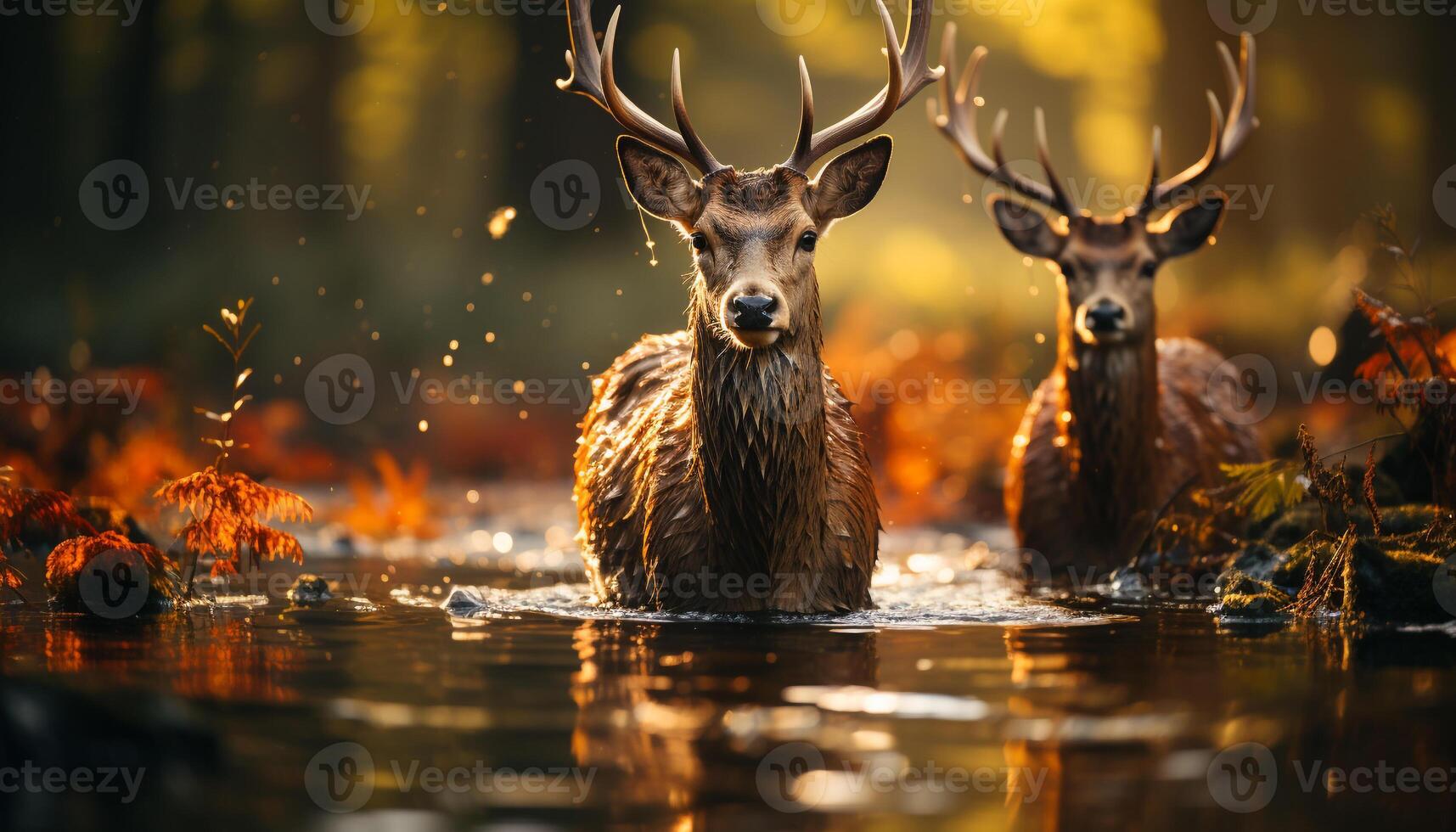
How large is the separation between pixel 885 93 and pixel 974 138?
3.43 metres

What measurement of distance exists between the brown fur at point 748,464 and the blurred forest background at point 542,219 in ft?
21.4

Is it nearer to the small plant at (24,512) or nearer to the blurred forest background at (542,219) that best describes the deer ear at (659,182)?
the small plant at (24,512)

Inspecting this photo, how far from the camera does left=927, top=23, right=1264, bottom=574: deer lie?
29.2 ft

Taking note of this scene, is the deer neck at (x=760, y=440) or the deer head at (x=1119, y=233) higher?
the deer head at (x=1119, y=233)

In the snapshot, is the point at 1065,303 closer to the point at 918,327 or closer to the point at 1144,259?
the point at 1144,259

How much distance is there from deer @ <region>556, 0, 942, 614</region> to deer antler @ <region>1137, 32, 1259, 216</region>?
2.34 m

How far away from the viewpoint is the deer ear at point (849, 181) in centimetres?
705

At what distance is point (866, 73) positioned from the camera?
62.7 ft

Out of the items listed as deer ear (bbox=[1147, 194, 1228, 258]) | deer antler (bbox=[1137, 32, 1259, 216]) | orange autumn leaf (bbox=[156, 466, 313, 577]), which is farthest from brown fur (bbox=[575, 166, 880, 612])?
deer antler (bbox=[1137, 32, 1259, 216])

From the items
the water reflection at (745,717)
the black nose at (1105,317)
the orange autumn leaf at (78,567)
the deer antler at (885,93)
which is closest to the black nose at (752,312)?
the deer antler at (885,93)

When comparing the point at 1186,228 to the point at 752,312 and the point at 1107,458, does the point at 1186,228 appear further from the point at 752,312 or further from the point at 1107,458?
the point at 752,312

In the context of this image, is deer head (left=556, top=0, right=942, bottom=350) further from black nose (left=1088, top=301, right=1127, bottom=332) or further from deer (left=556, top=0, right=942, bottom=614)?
black nose (left=1088, top=301, right=1127, bottom=332)

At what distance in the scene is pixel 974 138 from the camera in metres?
10.5

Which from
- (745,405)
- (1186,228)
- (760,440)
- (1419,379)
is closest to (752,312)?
(745,405)
